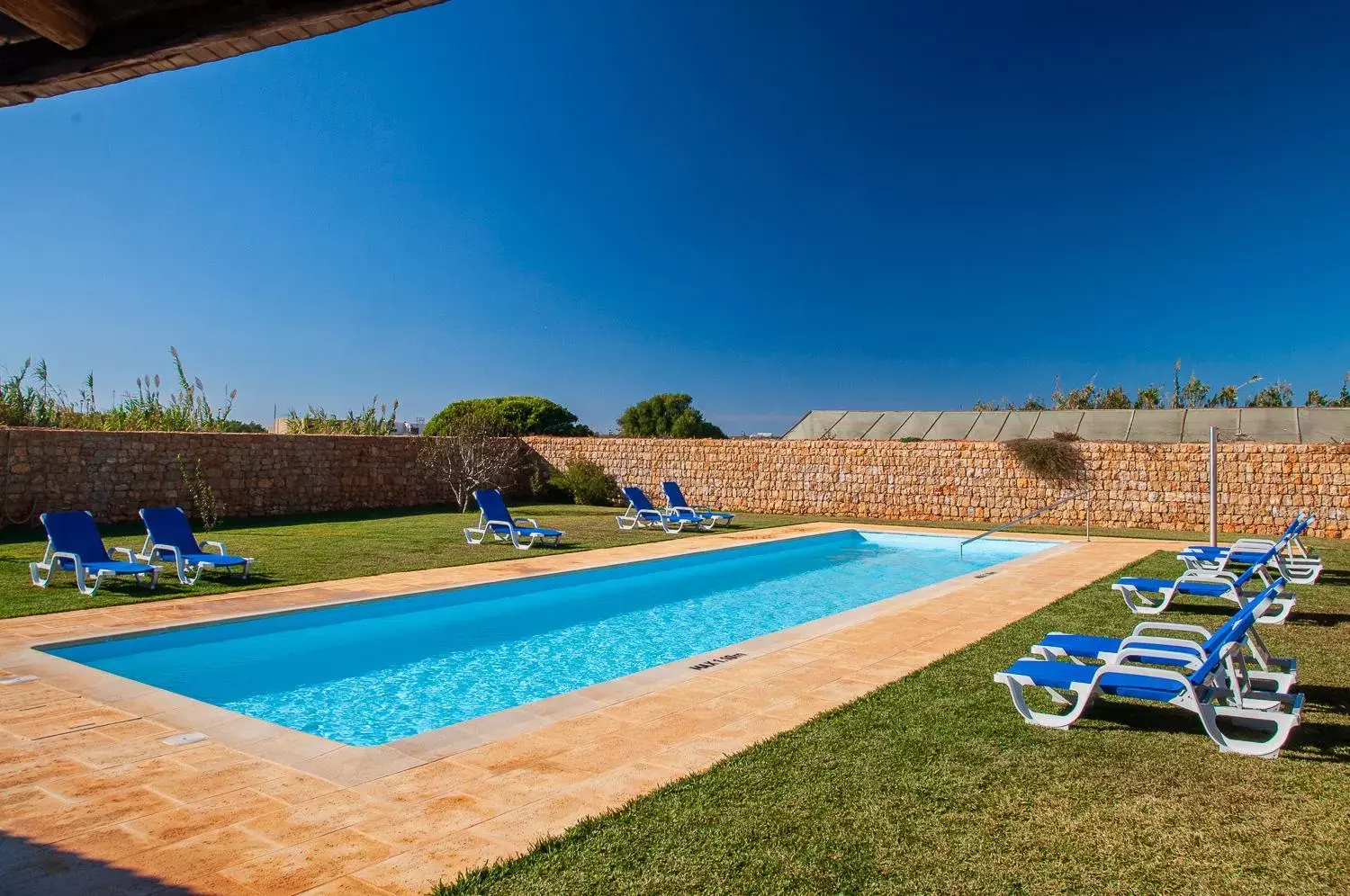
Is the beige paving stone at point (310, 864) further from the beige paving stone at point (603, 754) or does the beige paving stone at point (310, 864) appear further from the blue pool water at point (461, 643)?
the blue pool water at point (461, 643)

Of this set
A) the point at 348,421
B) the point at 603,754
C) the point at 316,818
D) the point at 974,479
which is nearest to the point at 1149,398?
→ the point at 974,479

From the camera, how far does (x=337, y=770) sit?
3713 mm

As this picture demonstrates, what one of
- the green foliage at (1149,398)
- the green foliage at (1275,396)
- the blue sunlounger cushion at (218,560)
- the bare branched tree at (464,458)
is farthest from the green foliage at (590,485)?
the green foliage at (1275,396)

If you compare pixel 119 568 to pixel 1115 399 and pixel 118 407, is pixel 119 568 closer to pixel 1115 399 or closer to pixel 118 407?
pixel 118 407

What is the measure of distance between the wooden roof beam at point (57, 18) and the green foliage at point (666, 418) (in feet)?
119

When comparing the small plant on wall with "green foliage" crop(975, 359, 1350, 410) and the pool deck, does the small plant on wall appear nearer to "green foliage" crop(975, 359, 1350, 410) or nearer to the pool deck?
"green foliage" crop(975, 359, 1350, 410)

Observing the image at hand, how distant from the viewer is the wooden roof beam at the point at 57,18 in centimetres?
189

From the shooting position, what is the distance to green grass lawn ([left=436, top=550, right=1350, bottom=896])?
2646 millimetres

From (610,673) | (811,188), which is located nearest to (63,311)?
(610,673)

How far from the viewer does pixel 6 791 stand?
3387 mm

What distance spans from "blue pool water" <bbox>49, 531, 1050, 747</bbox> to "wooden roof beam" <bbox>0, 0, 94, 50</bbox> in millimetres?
4182

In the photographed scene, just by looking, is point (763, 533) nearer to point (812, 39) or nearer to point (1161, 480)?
point (1161, 480)

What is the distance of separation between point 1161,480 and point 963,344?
1786cm

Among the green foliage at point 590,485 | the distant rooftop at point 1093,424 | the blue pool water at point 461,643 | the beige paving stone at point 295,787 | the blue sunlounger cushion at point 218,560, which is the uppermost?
the distant rooftop at point 1093,424
